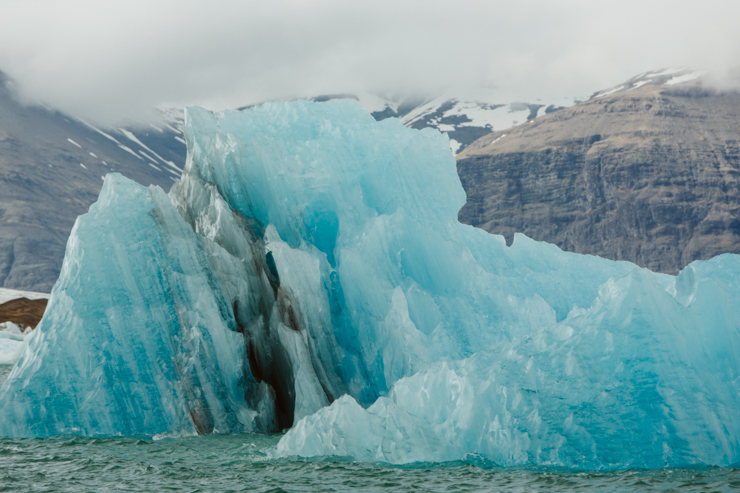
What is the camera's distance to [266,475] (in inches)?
444

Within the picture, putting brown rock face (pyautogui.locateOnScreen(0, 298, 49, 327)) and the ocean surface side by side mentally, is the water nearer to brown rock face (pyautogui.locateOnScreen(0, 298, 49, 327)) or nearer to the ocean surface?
the ocean surface

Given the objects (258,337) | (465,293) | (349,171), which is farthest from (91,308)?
(465,293)

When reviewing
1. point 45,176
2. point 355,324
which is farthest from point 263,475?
point 45,176

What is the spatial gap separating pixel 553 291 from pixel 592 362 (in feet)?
32.8

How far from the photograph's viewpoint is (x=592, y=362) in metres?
12.7

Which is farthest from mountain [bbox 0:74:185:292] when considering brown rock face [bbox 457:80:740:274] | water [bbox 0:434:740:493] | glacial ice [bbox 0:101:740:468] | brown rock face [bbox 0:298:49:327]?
water [bbox 0:434:740:493]

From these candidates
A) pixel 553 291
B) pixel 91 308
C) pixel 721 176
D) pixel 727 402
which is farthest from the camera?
pixel 721 176

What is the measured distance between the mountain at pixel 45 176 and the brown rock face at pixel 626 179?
8412cm

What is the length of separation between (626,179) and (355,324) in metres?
141

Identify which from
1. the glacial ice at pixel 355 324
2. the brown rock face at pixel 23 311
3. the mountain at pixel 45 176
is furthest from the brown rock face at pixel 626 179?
the glacial ice at pixel 355 324

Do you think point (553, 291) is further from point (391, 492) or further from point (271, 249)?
point (391, 492)

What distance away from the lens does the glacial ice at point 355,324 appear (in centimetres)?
1230

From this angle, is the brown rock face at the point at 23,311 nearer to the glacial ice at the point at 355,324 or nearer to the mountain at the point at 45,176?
the glacial ice at the point at 355,324

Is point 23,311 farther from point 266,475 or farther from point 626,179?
point 626,179
